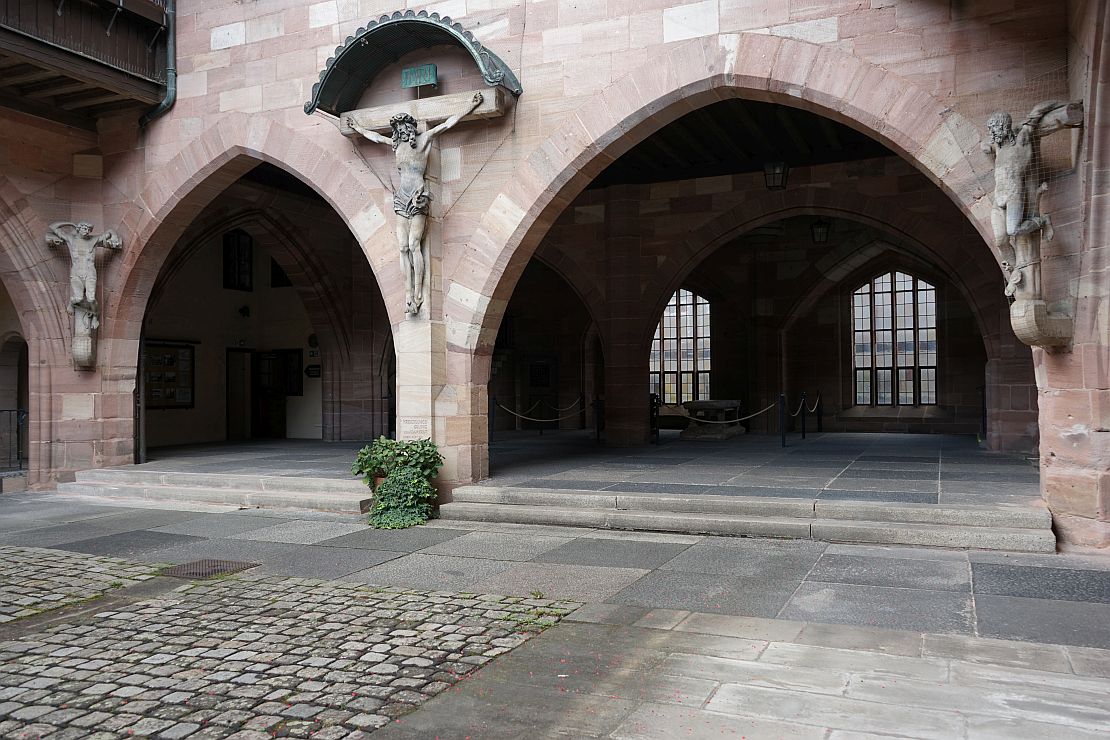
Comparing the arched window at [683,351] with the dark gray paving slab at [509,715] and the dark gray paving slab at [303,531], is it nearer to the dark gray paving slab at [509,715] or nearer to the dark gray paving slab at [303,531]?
the dark gray paving slab at [303,531]

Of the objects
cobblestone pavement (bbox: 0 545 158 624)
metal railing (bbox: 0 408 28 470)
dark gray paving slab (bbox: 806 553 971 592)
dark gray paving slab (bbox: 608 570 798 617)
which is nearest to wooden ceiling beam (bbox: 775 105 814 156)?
dark gray paving slab (bbox: 806 553 971 592)

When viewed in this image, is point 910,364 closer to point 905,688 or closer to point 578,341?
point 578,341

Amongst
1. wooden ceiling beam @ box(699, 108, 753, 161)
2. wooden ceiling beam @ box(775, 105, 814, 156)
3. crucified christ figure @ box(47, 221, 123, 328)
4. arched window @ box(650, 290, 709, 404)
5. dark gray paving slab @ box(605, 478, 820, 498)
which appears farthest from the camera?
arched window @ box(650, 290, 709, 404)

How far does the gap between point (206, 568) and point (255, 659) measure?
7.48 feet

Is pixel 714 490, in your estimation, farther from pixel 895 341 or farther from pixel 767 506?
pixel 895 341

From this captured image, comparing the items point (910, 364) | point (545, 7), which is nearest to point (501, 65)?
point (545, 7)

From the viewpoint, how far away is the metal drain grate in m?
5.92

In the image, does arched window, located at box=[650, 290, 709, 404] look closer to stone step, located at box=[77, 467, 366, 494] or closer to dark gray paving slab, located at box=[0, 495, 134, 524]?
stone step, located at box=[77, 467, 366, 494]

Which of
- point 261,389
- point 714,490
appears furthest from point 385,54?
point 261,389

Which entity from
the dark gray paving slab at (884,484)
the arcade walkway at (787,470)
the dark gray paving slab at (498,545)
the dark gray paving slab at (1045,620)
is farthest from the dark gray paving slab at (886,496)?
the dark gray paving slab at (498,545)

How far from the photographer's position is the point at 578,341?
1859 centimetres

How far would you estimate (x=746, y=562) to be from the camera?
5.89 meters

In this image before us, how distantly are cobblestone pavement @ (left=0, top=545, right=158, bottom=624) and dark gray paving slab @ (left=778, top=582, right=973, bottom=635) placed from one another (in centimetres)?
415

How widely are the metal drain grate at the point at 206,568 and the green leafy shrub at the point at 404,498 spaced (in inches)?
66.8
